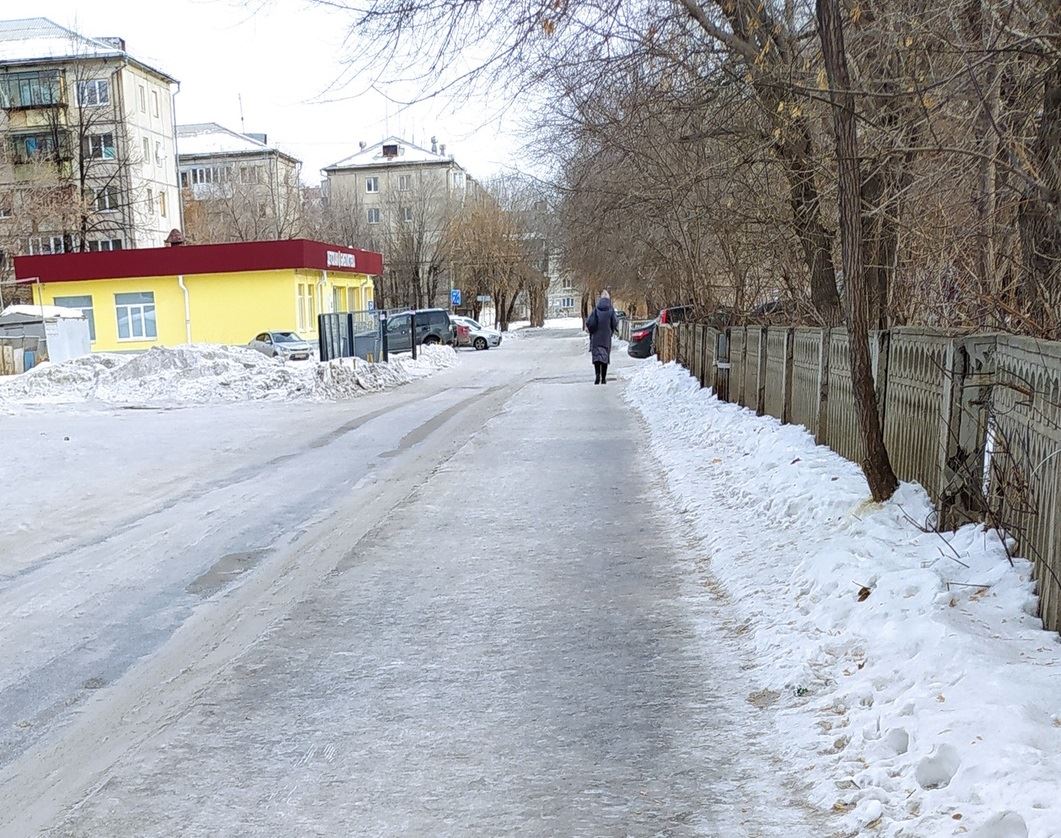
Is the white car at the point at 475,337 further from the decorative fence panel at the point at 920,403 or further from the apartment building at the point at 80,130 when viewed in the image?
the decorative fence panel at the point at 920,403

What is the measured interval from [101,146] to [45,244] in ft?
21.6

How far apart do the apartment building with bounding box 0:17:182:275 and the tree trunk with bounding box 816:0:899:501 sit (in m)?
46.8

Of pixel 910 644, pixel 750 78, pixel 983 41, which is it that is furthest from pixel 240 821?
pixel 750 78

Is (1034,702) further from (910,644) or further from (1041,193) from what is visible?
(1041,193)

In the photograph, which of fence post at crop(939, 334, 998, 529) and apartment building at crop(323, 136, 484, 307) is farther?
apartment building at crop(323, 136, 484, 307)

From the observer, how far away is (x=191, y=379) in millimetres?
21781

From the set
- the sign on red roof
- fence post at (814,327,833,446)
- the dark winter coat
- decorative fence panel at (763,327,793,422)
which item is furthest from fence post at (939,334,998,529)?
the sign on red roof

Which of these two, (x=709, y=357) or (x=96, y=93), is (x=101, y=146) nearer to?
(x=96, y=93)

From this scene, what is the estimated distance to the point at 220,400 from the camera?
2055cm

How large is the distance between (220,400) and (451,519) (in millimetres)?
14008

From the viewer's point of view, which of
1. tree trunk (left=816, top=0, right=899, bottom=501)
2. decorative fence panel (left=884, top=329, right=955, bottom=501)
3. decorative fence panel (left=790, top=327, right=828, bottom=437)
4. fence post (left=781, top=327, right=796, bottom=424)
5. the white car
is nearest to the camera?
decorative fence panel (left=884, top=329, right=955, bottom=501)

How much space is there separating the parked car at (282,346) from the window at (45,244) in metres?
22.2

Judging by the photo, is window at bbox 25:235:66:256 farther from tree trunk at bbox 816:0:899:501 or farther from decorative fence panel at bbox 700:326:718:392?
tree trunk at bbox 816:0:899:501

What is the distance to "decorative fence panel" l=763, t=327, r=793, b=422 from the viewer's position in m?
10.6
